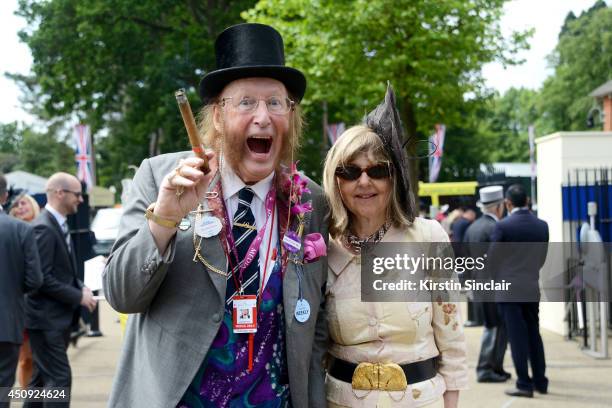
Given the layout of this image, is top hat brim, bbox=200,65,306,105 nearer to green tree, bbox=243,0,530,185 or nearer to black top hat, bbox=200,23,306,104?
black top hat, bbox=200,23,306,104

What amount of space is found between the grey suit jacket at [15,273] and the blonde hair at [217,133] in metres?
3.23

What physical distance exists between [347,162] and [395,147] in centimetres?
22

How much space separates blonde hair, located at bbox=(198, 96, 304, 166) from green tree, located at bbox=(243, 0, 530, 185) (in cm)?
1273

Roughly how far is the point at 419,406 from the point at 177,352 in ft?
3.42

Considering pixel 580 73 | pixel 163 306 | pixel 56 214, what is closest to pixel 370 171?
pixel 163 306

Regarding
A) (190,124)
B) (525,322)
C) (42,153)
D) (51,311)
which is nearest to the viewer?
(190,124)

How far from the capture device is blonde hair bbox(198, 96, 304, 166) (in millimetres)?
2633

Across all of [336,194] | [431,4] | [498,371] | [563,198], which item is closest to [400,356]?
[336,194]

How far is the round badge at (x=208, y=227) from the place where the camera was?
2.39m

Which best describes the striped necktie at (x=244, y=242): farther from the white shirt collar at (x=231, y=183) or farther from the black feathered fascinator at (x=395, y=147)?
the black feathered fascinator at (x=395, y=147)

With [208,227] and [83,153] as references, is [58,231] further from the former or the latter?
[83,153]

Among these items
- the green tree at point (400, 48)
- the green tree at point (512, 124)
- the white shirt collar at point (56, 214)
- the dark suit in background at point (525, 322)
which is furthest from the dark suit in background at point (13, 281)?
the green tree at point (512, 124)

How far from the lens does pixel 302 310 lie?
252 centimetres

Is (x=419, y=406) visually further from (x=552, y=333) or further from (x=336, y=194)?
(x=552, y=333)
